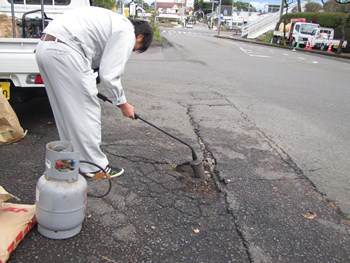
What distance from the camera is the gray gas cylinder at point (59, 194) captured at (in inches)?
88.6

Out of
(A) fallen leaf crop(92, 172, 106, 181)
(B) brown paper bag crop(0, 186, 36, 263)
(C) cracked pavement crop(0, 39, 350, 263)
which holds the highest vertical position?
(B) brown paper bag crop(0, 186, 36, 263)

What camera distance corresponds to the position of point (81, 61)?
287 cm

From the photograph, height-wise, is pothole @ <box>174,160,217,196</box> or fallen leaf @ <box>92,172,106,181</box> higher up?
fallen leaf @ <box>92,172,106,181</box>

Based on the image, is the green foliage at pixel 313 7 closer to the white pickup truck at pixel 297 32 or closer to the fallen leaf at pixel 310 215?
the white pickup truck at pixel 297 32

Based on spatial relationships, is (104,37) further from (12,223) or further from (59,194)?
(12,223)

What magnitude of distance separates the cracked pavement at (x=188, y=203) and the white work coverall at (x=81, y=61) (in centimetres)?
67

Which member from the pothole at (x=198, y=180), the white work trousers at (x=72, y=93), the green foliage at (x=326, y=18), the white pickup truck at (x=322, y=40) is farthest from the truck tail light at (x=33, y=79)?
the green foliage at (x=326, y=18)

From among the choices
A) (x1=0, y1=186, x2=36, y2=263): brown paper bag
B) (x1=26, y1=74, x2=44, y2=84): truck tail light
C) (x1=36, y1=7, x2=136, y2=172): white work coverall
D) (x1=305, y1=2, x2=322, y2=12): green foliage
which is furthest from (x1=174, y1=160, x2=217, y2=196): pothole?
(x1=305, y1=2, x2=322, y2=12): green foliage

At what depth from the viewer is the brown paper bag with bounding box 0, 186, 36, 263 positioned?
84.2 inches

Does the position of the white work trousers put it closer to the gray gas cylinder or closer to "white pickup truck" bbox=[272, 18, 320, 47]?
the gray gas cylinder

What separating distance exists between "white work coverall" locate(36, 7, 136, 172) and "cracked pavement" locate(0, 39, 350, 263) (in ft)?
Answer: 2.18

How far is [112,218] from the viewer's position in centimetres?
269

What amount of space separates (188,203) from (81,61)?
4.52 feet

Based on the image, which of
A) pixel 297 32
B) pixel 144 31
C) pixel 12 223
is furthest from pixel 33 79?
pixel 297 32
